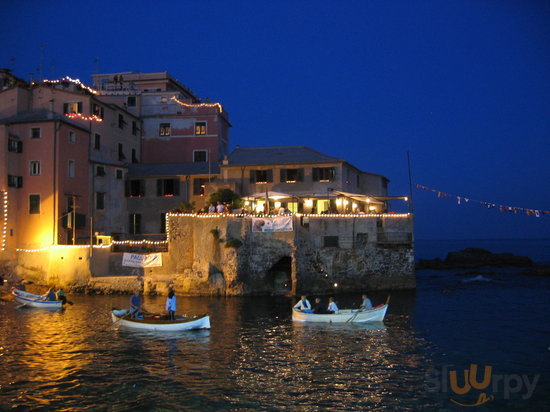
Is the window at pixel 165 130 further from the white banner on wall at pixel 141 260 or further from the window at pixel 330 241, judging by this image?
the window at pixel 330 241

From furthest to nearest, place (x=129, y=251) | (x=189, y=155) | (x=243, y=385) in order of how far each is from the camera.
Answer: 1. (x=189, y=155)
2. (x=129, y=251)
3. (x=243, y=385)

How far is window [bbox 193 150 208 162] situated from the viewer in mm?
60719

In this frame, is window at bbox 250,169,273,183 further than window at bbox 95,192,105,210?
Yes

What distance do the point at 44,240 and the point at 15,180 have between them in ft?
21.4

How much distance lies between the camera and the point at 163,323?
2753 centimetres

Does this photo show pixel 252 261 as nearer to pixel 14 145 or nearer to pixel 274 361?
pixel 274 361

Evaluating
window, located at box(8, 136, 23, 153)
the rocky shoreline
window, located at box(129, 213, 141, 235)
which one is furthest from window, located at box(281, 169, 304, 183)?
the rocky shoreline

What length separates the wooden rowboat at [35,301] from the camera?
3503cm

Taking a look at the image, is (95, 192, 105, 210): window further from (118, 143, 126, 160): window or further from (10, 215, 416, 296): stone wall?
(10, 215, 416, 296): stone wall

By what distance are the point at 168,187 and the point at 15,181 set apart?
51.0 feet

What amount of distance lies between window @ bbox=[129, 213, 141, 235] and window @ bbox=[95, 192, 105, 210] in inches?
144

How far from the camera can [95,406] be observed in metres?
16.5


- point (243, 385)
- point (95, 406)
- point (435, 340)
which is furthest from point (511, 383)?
point (95, 406)

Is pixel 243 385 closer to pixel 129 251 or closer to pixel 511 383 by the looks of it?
pixel 511 383
